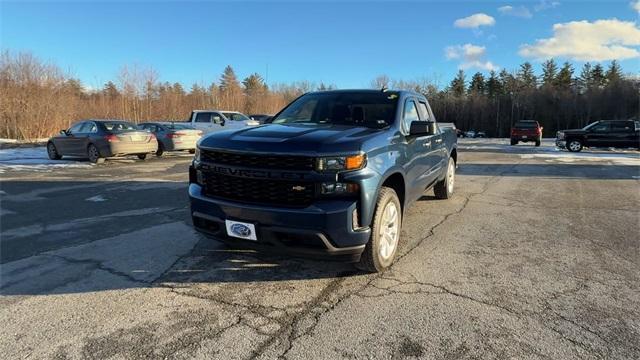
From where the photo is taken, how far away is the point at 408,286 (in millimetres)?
3898

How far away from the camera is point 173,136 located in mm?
18188

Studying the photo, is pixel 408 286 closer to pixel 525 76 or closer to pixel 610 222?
pixel 610 222

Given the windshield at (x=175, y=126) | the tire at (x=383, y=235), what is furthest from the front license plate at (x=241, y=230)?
the windshield at (x=175, y=126)

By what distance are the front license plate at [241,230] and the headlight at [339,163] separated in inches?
30.9

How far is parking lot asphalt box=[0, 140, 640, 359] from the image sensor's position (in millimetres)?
2926

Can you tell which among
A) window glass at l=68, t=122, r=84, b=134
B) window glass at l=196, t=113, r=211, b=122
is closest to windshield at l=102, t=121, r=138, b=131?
window glass at l=68, t=122, r=84, b=134

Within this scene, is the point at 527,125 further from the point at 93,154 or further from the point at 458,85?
the point at 458,85

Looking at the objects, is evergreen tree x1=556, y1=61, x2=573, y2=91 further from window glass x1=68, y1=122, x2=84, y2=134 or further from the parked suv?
window glass x1=68, y1=122, x2=84, y2=134

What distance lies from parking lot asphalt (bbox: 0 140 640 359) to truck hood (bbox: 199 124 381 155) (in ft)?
4.02

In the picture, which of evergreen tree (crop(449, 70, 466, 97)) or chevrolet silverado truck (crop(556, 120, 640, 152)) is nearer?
chevrolet silverado truck (crop(556, 120, 640, 152))

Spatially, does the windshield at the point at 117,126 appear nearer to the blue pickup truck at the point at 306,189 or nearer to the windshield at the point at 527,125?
the blue pickup truck at the point at 306,189

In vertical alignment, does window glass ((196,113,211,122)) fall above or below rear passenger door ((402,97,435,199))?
above

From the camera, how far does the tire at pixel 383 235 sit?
12.8 feet

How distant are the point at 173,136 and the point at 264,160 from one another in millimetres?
15615
